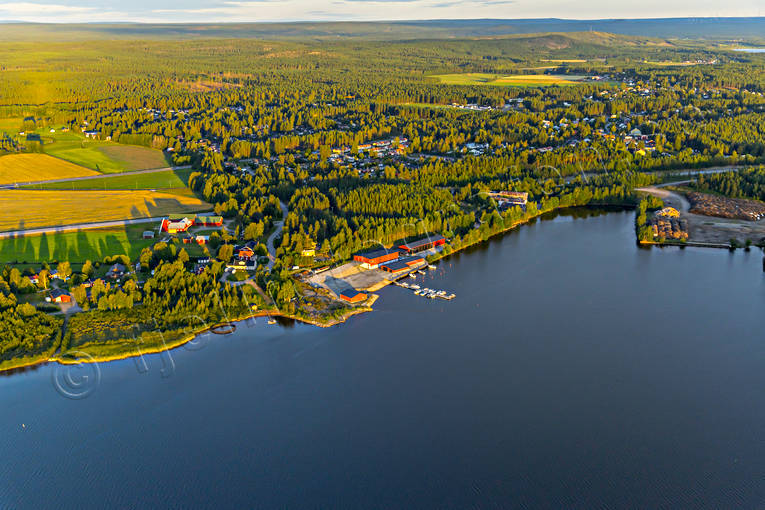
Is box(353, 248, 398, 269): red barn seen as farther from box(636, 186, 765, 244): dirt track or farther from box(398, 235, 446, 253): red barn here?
box(636, 186, 765, 244): dirt track

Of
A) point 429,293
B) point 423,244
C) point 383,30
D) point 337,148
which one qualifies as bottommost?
point 429,293

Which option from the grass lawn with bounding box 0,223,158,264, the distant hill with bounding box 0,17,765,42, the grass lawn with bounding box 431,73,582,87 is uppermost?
the distant hill with bounding box 0,17,765,42

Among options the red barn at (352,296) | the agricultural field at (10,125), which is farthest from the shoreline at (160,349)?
the agricultural field at (10,125)

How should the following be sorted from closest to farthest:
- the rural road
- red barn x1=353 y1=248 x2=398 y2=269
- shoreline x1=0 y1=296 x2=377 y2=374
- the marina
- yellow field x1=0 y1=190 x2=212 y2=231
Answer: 1. shoreline x1=0 y1=296 x2=377 y2=374
2. the marina
3. red barn x1=353 y1=248 x2=398 y2=269
4. the rural road
5. yellow field x1=0 y1=190 x2=212 y2=231

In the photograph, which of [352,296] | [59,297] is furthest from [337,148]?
[59,297]

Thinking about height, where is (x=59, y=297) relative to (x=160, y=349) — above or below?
above

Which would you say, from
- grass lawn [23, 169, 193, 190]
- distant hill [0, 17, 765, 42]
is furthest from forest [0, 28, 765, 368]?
distant hill [0, 17, 765, 42]

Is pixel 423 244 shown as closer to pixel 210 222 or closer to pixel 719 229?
pixel 210 222
